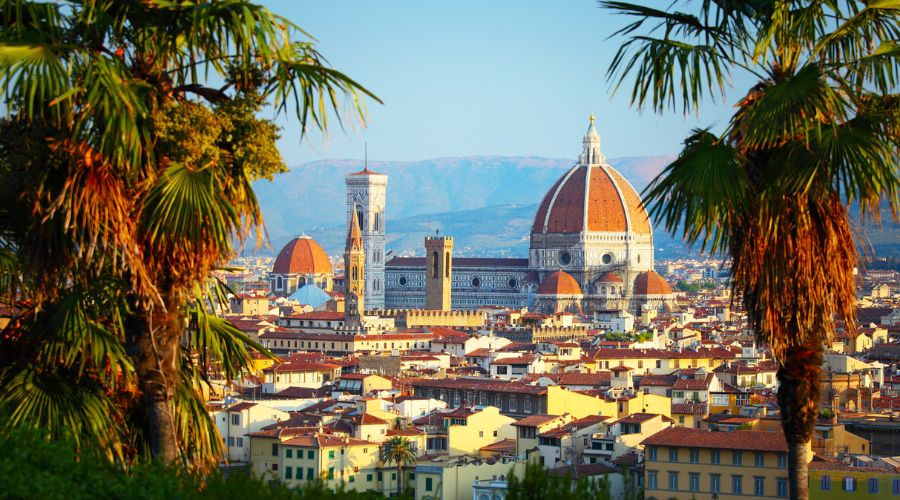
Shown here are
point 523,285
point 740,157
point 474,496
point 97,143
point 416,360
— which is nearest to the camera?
point 97,143

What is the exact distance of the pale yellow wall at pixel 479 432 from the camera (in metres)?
37.8

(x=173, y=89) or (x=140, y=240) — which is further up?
(x=173, y=89)

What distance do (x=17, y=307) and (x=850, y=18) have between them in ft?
13.3

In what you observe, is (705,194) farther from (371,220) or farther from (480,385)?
Result: (371,220)

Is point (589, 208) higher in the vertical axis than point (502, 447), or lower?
higher

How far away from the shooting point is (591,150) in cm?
13800

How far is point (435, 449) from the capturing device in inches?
1494

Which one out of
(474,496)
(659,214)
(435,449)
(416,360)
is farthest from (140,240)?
(416,360)

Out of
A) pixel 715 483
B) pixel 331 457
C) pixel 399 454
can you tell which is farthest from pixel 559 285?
pixel 715 483

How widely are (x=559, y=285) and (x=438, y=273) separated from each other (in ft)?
29.1

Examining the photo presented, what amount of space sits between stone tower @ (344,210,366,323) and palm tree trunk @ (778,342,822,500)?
276ft

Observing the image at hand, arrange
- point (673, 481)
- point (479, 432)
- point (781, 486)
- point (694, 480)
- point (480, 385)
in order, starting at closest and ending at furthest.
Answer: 1. point (781, 486)
2. point (694, 480)
3. point (673, 481)
4. point (479, 432)
5. point (480, 385)

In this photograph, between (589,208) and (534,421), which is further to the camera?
(589,208)

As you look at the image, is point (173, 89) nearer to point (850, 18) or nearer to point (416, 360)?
point (850, 18)
